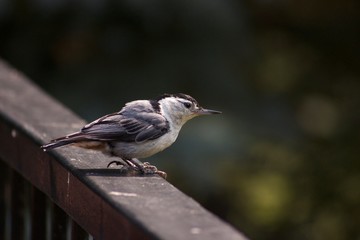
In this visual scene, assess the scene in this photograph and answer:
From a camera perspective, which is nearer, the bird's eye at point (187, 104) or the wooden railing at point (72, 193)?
the wooden railing at point (72, 193)

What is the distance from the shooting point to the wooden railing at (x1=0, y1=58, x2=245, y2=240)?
253cm

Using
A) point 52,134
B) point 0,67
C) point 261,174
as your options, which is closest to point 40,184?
point 52,134

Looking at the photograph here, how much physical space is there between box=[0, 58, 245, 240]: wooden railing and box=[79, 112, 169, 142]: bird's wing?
0.36 feet

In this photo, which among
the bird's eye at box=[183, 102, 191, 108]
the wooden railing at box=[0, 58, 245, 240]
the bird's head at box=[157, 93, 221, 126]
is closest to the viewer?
the wooden railing at box=[0, 58, 245, 240]

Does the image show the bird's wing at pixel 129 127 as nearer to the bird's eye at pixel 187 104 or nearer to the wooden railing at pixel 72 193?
the wooden railing at pixel 72 193

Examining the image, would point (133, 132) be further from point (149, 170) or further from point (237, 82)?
point (237, 82)

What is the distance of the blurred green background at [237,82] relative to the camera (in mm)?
6129

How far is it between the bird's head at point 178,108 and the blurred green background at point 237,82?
1.65m

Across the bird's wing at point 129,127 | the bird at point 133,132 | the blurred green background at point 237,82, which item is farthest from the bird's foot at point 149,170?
the blurred green background at point 237,82

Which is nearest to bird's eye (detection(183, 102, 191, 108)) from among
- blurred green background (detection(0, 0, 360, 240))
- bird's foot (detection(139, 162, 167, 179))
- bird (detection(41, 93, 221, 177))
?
bird (detection(41, 93, 221, 177))

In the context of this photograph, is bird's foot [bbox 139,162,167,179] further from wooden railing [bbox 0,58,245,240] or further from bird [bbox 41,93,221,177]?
wooden railing [bbox 0,58,245,240]

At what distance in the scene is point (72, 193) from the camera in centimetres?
312

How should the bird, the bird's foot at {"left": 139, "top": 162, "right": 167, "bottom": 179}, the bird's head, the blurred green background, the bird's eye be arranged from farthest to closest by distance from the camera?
the blurred green background < the bird's eye < the bird's head < the bird < the bird's foot at {"left": 139, "top": 162, "right": 167, "bottom": 179}

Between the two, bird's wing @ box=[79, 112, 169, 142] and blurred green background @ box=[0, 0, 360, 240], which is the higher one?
bird's wing @ box=[79, 112, 169, 142]
